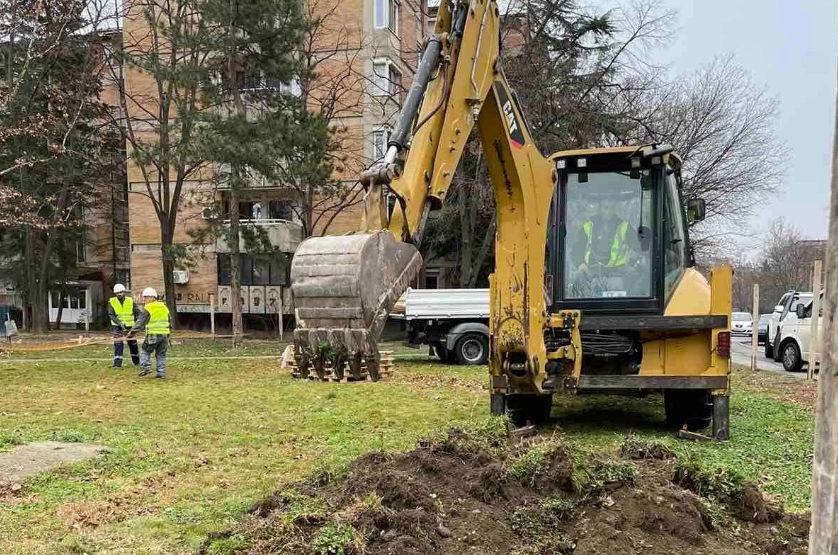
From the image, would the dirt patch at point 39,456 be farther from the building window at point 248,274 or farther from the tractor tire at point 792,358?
the building window at point 248,274

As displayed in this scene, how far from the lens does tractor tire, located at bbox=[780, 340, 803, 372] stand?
55.1 ft

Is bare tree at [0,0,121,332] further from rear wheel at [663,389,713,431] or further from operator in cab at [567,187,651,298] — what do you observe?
rear wheel at [663,389,713,431]

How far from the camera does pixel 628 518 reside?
4.07 m

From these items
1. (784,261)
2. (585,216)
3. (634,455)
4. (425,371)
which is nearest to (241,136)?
(425,371)

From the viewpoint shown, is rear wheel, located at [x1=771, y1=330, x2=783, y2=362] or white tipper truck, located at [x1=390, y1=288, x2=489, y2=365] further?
rear wheel, located at [x1=771, y1=330, x2=783, y2=362]

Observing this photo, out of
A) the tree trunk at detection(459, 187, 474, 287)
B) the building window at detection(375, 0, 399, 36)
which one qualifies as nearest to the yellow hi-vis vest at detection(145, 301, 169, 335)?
the tree trunk at detection(459, 187, 474, 287)

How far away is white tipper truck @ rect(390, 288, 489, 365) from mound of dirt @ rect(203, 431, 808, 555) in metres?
11.5

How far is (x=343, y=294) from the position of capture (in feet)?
11.8

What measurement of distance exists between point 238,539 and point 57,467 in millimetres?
3274

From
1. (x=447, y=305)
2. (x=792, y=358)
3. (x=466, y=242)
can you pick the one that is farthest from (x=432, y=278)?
(x=792, y=358)

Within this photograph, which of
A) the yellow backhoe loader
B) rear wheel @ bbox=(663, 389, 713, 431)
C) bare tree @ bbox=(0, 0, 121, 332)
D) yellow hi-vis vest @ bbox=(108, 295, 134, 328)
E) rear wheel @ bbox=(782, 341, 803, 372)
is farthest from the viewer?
bare tree @ bbox=(0, 0, 121, 332)

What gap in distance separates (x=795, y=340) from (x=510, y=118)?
13844 mm

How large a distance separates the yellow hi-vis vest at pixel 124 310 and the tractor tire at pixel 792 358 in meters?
15.2

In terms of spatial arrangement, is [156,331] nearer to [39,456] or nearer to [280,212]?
[39,456]
